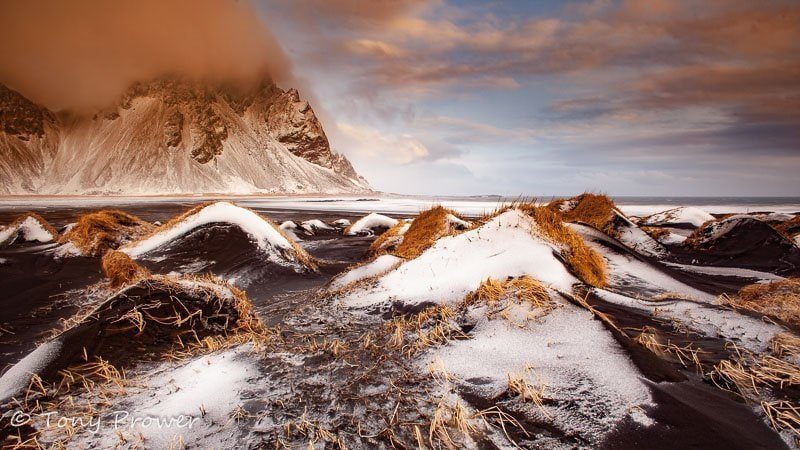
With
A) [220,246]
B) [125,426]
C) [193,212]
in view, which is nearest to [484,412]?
[125,426]

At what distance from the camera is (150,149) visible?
9738cm

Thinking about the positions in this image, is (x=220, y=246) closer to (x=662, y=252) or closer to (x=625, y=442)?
(x=625, y=442)

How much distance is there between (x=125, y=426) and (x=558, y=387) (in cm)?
284

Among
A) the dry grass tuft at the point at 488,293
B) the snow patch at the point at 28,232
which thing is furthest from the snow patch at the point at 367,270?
the snow patch at the point at 28,232

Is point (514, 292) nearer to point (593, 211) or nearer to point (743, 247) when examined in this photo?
point (593, 211)

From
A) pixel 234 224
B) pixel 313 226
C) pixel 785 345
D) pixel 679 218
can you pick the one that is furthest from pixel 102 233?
pixel 679 218

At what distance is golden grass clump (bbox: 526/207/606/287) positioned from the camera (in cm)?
510

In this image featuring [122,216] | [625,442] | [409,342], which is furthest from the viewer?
[122,216]

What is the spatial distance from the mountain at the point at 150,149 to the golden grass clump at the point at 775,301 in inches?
4100

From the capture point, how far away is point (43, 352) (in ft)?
9.48

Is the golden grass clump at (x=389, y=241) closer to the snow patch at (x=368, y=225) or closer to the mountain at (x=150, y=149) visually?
the snow patch at (x=368, y=225)

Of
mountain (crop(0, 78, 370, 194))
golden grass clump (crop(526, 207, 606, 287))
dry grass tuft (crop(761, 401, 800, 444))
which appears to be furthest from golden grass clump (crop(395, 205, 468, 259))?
mountain (crop(0, 78, 370, 194))

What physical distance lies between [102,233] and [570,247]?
1271 cm

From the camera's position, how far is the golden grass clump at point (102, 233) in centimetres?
1060
